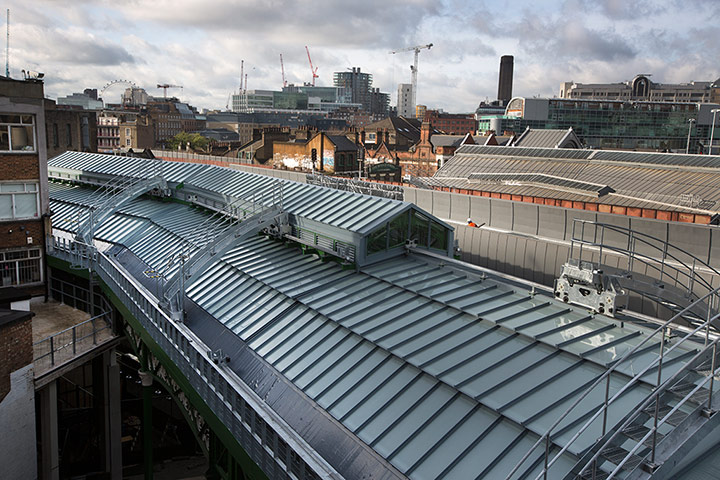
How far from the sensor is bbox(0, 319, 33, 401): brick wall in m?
18.7

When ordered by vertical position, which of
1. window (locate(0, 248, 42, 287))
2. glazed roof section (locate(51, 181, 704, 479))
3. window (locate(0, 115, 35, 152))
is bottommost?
window (locate(0, 248, 42, 287))

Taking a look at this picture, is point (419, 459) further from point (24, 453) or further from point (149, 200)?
point (149, 200)

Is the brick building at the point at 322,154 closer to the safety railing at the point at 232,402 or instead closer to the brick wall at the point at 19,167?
the brick wall at the point at 19,167

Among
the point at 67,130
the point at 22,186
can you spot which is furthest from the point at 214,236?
the point at 67,130

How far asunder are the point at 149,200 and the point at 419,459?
2802 centimetres

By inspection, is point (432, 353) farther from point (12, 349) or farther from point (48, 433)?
point (48, 433)

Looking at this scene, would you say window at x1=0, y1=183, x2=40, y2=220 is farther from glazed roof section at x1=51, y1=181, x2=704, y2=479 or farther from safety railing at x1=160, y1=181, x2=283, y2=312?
glazed roof section at x1=51, y1=181, x2=704, y2=479

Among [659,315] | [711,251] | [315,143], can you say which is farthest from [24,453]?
[315,143]

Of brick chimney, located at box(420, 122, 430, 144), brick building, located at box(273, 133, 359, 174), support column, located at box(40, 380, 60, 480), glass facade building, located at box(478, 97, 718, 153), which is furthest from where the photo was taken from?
glass facade building, located at box(478, 97, 718, 153)

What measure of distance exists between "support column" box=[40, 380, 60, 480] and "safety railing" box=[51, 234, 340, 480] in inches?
177

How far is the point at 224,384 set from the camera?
533 inches

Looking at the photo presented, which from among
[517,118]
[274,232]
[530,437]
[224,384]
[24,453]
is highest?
[517,118]

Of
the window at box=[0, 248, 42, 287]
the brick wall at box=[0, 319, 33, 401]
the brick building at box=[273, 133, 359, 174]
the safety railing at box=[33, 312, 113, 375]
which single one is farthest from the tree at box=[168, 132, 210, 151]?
the brick wall at box=[0, 319, 33, 401]

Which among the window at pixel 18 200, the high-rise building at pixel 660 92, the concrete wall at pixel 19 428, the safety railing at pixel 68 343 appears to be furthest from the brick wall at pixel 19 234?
the high-rise building at pixel 660 92
